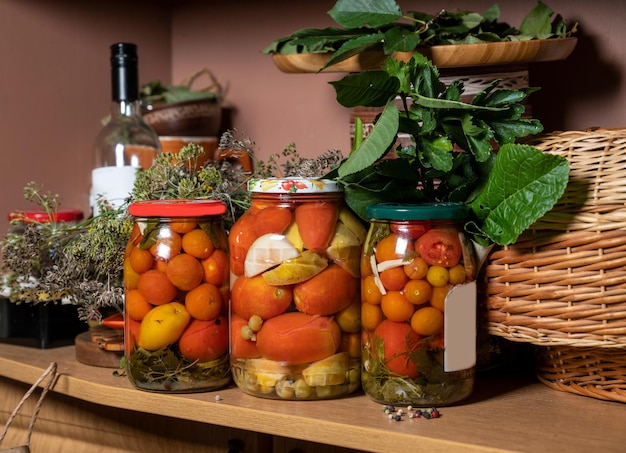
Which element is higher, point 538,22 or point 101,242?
point 538,22

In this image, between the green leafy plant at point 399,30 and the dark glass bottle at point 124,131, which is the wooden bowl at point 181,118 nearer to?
the dark glass bottle at point 124,131

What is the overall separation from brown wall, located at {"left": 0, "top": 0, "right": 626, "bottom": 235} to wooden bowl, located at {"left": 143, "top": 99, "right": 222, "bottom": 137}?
110 millimetres

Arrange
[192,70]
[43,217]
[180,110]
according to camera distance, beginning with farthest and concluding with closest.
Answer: [192,70]
[180,110]
[43,217]

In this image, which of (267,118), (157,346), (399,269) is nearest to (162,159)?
(157,346)

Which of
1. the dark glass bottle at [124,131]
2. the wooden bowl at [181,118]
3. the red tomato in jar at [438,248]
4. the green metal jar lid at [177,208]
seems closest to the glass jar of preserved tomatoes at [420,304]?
the red tomato in jar at [438,248]

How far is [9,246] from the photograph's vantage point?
3.38 ft

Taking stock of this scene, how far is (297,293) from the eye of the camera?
806 mm

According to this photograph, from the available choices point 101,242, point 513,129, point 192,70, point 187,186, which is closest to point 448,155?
point 513,129

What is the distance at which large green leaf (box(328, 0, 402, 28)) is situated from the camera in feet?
3.11

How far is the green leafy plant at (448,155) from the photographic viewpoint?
2.48ft

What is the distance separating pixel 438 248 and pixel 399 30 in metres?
0.30

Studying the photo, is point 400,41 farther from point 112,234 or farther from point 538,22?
point 112,234

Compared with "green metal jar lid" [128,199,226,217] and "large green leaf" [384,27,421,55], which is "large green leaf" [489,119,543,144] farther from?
"green metal jar lid" [128,199,226,217]

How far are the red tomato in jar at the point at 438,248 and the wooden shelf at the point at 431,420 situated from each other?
0.47 ft
